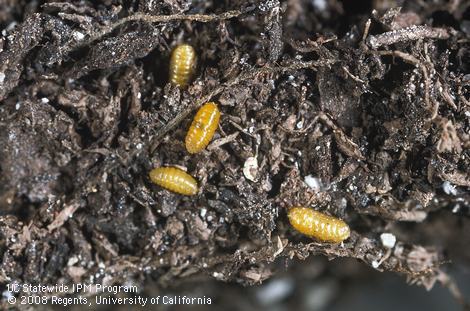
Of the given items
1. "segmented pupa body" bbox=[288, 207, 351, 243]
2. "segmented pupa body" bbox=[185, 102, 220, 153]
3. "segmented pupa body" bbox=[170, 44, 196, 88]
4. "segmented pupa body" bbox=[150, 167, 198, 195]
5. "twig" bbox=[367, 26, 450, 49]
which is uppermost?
"twig" bbox=[367, 26, 450, 49]

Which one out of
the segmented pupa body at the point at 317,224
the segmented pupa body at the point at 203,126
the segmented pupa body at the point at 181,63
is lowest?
the segmented pupa body at the point at 317,224

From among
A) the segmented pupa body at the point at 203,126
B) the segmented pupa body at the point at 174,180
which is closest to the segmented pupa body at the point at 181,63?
the segmented pupa body at the point at 203,126

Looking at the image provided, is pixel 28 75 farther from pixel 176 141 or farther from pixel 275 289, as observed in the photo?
pixel 275 289

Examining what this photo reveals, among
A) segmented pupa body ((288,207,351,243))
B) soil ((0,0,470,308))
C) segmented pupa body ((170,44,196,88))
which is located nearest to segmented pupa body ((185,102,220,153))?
soil ((0,0,470,308))

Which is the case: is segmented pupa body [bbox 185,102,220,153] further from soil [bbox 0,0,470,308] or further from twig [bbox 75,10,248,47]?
twig [bbox 75,10,248,47]

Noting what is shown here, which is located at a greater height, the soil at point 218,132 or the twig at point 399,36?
the twig at point 399,36

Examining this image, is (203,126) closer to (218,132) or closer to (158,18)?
(218,132)

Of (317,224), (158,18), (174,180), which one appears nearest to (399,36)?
(317,224)

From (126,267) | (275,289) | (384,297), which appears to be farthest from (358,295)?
(126,267)

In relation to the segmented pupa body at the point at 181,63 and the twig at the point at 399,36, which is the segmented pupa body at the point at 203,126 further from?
the twig at the point at 399,36
